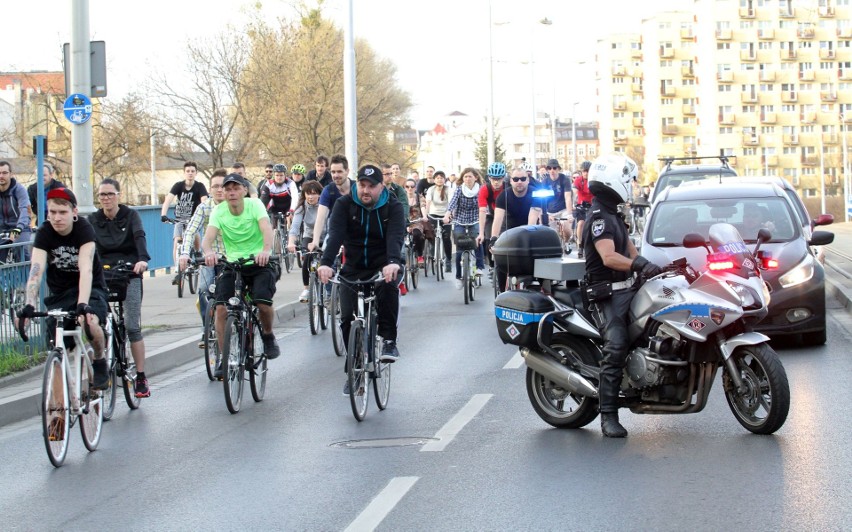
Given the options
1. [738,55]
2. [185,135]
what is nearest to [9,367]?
[185,135]

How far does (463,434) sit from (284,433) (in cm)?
132

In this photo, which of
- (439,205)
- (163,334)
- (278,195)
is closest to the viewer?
(163,334)

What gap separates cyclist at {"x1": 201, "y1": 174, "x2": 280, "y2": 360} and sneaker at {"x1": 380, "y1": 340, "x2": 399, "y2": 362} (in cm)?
127

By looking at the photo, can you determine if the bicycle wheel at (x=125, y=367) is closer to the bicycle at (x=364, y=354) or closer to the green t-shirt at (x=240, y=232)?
the green t-shirt at (x=240, y=232)

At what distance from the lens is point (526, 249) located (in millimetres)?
8891

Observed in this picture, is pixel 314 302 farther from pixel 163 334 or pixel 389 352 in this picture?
pixel 389 352

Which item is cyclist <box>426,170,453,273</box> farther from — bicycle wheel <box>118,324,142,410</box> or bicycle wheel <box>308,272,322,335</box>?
bicycle wheel <box>118,324,142,410</box>

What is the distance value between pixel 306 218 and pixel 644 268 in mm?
9188

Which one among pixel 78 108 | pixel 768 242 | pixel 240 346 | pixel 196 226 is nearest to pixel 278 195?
pixel 78 108

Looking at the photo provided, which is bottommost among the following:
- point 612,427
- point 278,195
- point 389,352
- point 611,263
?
point 612,427

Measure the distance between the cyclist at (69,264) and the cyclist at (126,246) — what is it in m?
1.31

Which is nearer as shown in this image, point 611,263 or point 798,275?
point 611,263

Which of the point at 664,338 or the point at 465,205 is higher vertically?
the point at 465,205

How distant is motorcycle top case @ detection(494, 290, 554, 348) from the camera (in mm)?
8609
